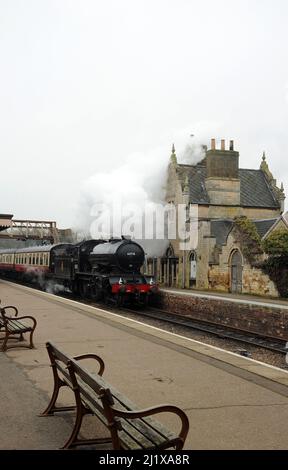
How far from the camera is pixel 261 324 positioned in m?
16.3

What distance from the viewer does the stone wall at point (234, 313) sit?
15.5 metres

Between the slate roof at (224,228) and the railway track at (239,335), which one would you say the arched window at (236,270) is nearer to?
the slate roof at (224,228)

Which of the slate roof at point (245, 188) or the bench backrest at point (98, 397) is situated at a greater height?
the slate roof at point (245, 188)

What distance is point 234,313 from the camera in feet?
58.0

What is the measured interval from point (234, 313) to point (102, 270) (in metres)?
6.85

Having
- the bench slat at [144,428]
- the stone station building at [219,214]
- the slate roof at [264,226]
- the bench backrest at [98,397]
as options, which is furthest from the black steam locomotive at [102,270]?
the bench slat at [144,428]

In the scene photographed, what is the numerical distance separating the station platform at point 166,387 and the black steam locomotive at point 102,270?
9.59m

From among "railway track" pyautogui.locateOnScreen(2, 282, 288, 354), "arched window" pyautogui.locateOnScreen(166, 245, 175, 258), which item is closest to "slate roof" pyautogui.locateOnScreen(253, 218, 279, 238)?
"arched window" pyautogui.locateOnScreen(166, 245, 175, 258)

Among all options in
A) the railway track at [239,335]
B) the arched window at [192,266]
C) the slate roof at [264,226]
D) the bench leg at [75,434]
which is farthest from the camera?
the arched window at [192,266]

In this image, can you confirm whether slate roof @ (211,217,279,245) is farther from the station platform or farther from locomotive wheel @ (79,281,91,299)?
the station platform

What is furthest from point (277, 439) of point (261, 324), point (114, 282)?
point (114, 282)

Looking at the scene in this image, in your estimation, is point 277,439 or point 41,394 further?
point 41,394
